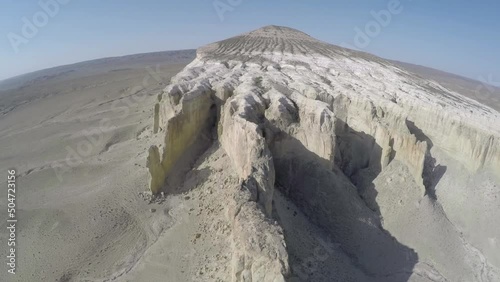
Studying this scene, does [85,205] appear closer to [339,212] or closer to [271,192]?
[271,192]

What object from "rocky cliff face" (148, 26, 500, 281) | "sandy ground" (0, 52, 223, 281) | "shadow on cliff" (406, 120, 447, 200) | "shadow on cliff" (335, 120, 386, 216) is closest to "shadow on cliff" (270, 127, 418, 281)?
"rocky cliff face" (148, 26, 500, 281)

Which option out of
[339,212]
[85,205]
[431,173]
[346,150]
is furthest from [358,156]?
[85,205]

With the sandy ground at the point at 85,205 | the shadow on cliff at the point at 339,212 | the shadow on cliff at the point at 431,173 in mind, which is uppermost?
the shadow on cliff at the point at 431,173

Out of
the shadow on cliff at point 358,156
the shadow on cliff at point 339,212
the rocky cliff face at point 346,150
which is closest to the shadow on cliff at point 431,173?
the rocky cliff face at point 346,150

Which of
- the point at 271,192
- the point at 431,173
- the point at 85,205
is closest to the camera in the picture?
the point at 271,192

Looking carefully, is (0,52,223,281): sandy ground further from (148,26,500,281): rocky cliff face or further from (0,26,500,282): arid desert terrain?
(148,26,500,281): rocky cliff face

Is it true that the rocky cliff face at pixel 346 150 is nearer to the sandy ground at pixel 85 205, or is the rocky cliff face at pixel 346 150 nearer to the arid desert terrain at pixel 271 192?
the arid desert terrain at pixel 271 192

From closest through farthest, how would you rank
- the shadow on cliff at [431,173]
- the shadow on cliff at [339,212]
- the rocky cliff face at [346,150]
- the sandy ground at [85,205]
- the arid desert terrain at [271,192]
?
the arid desert terrain at [271,192] → the sandy ground at [85,205] → the shadow on cliff at [339,212] → the rocky cliff face at [346,150] → the shadow on cliff at [431,173]
